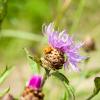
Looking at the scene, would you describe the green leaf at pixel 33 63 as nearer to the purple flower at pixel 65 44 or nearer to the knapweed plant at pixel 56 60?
the knapweed plant at pixel 56 60

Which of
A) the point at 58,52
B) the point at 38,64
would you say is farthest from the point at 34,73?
the point at 58,52

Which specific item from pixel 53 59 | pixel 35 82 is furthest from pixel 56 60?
pixel 35 82

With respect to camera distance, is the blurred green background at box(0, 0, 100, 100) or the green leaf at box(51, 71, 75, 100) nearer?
the green leaf at box(51, 71, 75, 100)

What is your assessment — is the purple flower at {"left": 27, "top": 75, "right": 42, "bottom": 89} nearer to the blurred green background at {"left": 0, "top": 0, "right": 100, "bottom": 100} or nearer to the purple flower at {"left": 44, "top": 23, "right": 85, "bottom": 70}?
the purple flower at {"left": 44, "top": 23, "right": 85, "bottom": 70}

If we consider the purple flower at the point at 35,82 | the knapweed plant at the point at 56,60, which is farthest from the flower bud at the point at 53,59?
the purple flower at the point at 35,82

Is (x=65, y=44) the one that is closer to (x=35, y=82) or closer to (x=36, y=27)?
(x=35, y=82)

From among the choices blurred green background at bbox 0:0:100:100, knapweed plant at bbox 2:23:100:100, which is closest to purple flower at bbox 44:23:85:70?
knapweed plant at bbox 2:23:100:100
